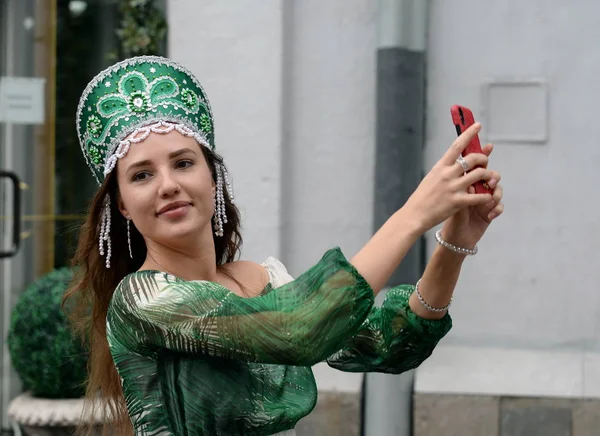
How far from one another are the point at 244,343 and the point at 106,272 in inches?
24.6

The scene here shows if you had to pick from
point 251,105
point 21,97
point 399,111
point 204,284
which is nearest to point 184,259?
point 204,284

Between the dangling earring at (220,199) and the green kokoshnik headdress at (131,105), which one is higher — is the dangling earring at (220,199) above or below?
below

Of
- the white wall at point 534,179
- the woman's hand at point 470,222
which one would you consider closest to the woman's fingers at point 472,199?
the woman's hand at point 470,222

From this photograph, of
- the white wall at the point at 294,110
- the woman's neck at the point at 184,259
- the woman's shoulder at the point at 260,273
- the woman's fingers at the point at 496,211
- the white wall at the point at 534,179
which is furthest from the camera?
the white wall at the point at 294,110

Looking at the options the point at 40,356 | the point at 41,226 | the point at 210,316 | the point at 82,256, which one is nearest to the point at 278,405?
the point at 210,316

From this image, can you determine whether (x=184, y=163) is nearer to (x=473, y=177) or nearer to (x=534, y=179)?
(x=473, y=177)

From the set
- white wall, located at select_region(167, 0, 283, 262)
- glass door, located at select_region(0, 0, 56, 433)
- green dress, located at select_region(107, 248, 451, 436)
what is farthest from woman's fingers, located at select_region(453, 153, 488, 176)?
glass door, located at select_region(0, 0, 56, 433)

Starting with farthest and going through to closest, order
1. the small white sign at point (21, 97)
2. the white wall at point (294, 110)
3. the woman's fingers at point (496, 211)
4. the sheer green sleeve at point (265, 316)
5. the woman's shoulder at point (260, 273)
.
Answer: the small white sign at point (21, 97) < the white wall at point (294, 110) < the woman's shoulder at point (260, 273) < the woman's fingers at point (496, 211) < the sheer green sleeve at point (265, 316)

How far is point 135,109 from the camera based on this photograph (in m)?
2.18

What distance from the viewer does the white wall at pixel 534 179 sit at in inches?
178

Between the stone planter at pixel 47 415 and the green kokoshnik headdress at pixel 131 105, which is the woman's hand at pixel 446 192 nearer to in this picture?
the green kokoshnik headdress at pixel 131 105

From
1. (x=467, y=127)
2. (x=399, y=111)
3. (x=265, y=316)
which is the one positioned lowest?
(x=265, y=316)

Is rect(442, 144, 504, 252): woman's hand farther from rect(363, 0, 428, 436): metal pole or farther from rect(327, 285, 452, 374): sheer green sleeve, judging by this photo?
rect(363, 0, 428, 436): metal pole

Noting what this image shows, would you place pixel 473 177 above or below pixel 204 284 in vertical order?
above
